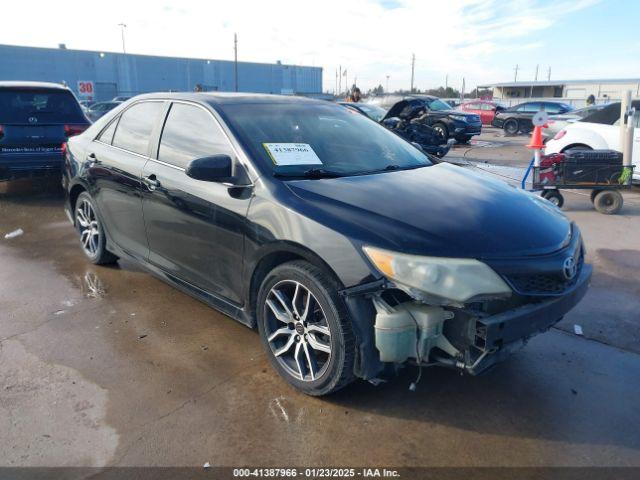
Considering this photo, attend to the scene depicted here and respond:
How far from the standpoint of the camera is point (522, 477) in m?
2.37

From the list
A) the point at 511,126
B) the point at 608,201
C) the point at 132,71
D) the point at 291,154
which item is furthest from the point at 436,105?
the point at 132,71

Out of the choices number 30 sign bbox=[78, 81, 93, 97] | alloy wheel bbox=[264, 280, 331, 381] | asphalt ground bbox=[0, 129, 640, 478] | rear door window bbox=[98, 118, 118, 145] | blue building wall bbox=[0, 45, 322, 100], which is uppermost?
blue building wall bbox=[0, 45, 322, 100]

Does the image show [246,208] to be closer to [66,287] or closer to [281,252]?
[281,252]

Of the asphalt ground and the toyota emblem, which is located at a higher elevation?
the toyota emblem

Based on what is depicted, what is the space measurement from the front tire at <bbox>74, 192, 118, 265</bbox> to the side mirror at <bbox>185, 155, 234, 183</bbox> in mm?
2121

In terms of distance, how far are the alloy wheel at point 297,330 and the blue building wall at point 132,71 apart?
173 feet

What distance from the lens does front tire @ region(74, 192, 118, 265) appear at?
4.87 metres

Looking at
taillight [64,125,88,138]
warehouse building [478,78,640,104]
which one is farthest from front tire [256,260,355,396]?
warehouse building [478,78,640,104]

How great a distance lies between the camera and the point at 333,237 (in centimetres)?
264

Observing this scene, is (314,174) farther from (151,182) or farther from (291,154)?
(151,182)

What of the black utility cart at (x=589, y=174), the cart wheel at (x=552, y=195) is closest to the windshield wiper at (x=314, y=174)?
the black utility cart at (x=589, y=174)

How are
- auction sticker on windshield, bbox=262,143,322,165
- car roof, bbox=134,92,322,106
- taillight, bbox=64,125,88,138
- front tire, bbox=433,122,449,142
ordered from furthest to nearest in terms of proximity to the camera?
front tire, bbox=433,122,449,142 < taillight, bbox=64,125,88,138 < car roof, bbox=134,92,322,106 < auction sticker on windshield, bbox=262,143,322,165

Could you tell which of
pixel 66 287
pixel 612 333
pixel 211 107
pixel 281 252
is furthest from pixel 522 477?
pixel 66 287

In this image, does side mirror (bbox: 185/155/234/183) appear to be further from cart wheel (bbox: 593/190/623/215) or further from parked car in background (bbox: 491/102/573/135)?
parked car in background (bbox: 491/102/573/135)
